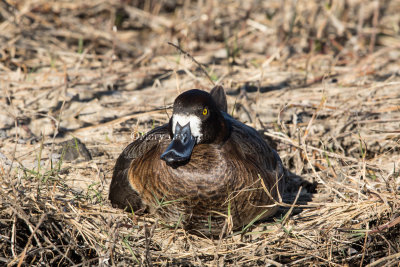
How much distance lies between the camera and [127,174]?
3.62 metres

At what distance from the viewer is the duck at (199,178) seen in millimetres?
3252

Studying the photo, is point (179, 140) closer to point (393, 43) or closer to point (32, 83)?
point (32, 83)

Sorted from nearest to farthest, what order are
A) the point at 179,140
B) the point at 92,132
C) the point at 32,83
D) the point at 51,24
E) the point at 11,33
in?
the point at 179,140 → the point at 92,132 → the point at 32,83 → the point at 11,33 → the point at 51,24

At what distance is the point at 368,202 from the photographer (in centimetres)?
352

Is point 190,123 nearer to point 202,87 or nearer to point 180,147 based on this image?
point 180,147

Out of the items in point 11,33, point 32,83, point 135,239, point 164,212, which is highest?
point 11,33

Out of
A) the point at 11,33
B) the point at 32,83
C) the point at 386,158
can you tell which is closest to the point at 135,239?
the point at 386,158

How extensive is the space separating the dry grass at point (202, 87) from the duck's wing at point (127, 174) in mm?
106

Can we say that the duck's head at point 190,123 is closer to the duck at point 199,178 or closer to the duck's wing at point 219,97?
the duck at point 199,178

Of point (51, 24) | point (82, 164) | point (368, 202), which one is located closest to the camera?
point (368, 202)

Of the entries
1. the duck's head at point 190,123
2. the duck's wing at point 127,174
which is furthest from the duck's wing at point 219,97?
the duck's head at point 190,123

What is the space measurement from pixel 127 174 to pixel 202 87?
6.10 ft

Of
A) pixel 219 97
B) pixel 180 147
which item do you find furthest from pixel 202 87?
pixel 180 147

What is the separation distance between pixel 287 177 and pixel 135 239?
1633mm
